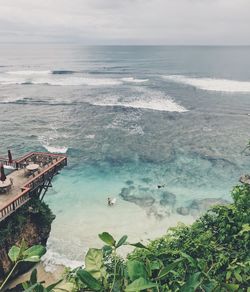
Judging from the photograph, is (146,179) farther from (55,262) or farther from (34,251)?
(34,251)

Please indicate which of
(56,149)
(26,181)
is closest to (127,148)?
(56,149)

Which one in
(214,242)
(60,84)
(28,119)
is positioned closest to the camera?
(214,242)

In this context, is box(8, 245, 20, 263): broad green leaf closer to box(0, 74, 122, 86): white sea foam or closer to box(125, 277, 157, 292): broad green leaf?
box(125, 277, 157, 292): broad green leaf

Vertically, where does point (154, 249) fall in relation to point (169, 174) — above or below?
above

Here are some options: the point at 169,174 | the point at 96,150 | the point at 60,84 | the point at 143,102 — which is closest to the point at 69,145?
the point at 96,150

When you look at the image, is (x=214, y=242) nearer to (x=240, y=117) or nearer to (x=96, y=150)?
(x=96, y=150)

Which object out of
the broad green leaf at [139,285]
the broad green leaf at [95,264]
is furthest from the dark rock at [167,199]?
the broad green leaf at [139,285]

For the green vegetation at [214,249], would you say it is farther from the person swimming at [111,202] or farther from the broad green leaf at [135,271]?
the person swimming at [111,202]
